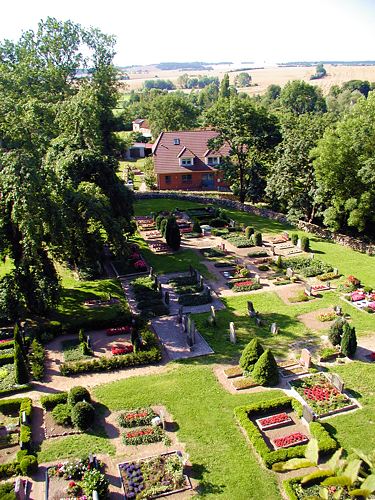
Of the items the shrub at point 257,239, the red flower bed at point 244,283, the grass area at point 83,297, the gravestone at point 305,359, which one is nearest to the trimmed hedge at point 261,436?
the gravestone at point 305,359

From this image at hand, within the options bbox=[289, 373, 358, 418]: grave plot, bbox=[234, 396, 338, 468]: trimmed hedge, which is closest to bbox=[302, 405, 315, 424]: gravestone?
bbox=[234, 396, 338, 468]: trimmed hedge

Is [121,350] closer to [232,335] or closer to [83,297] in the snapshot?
[232,335]

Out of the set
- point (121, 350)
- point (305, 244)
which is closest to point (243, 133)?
Answer: point (305, 244)

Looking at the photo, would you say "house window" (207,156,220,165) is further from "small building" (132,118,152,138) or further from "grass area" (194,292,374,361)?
"small building" (132,118,152,138)

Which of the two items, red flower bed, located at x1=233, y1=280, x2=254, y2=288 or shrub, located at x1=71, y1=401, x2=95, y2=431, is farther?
red flower bed, located at x1=233, y1=280, x2=254, y2=288

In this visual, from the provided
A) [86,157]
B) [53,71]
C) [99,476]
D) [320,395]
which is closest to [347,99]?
[53,71]

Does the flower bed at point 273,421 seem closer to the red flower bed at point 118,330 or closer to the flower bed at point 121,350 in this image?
the flower bed at point 121,350
